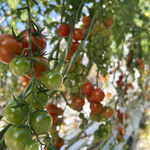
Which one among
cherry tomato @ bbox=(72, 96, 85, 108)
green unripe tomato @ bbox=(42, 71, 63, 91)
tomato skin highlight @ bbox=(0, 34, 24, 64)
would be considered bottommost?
cherry tomato @ bbox=(72, 96, 85, 108)

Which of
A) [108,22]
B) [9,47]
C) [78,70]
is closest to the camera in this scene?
[9,47]

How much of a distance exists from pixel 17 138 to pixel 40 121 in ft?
0.12

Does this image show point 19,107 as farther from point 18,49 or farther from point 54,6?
point 54,6

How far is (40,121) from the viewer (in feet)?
0.86

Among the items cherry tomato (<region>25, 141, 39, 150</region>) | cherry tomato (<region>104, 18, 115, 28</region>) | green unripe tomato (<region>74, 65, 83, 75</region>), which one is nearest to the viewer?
cherry tomato (<region>25, 141, 39, 150</region>)

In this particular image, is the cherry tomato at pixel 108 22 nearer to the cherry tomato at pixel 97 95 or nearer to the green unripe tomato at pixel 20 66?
the cherry tomato at pixel 97 95

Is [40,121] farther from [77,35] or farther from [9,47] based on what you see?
[77,35]

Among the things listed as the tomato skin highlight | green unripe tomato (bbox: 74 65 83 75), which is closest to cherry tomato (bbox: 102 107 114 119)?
green unripe tomato (bbox: 74 65 83 75)

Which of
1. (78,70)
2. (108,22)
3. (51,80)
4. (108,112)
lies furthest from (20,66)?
(108,22)

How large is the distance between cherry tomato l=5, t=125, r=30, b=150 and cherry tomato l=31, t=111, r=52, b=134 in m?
0.02

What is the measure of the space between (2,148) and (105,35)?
635mm

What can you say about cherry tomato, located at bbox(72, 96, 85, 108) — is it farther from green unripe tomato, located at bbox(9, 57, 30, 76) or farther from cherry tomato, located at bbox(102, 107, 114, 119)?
green unripe tomato, located at bbox(9, 57, 30, 76)

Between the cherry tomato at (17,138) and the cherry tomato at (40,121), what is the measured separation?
→ 0.02 metres

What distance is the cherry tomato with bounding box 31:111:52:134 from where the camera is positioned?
0.86 feet
